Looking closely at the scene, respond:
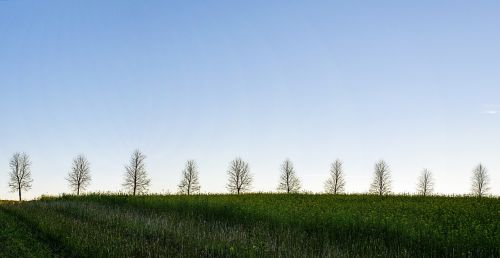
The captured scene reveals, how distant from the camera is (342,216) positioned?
19.5 metres

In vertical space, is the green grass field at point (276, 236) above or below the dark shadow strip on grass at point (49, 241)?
above

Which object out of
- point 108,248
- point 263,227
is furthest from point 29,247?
point 263,227

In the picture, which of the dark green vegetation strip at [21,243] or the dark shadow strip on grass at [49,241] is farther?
the dark shadow strip on grass at [49,241]

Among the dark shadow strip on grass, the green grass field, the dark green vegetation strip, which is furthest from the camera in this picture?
the dark shadow strip on grass

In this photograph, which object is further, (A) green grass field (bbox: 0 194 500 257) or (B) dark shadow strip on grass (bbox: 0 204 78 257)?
(B) dark shadow strip on grass (bbox: 0 204 78 257)

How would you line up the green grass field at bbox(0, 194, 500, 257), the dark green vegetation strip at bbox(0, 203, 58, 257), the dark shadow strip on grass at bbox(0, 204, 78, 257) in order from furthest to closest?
the dark shadow strip on grass at bbox(0, 204, 78, 257)
the dark green vegetation strip at bbox(0, 203, 58, 257)
the green grass field at bbox(0, 194, 500, 257)

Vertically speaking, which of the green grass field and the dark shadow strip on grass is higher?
the green grass field

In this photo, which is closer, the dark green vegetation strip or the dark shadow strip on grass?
the dark green vegetation strip

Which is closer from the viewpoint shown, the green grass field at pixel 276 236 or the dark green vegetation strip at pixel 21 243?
the green grass field at pixel 276 236

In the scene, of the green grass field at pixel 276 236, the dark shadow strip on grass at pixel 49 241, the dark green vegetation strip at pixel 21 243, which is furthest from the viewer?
→ the dark shadow strip on grass at pixel 49 241

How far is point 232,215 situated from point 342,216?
6806 mm

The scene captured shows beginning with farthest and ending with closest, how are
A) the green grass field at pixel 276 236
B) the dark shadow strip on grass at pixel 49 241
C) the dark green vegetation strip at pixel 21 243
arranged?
the dark shadow strip on grass at pixel 49 241
the dark green vegetation strip at pixel 21 243
the green grass field at pixel 276 236

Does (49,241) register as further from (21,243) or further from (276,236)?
(276,236)

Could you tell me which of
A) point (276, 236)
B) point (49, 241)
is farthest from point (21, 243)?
point (276, 236)
